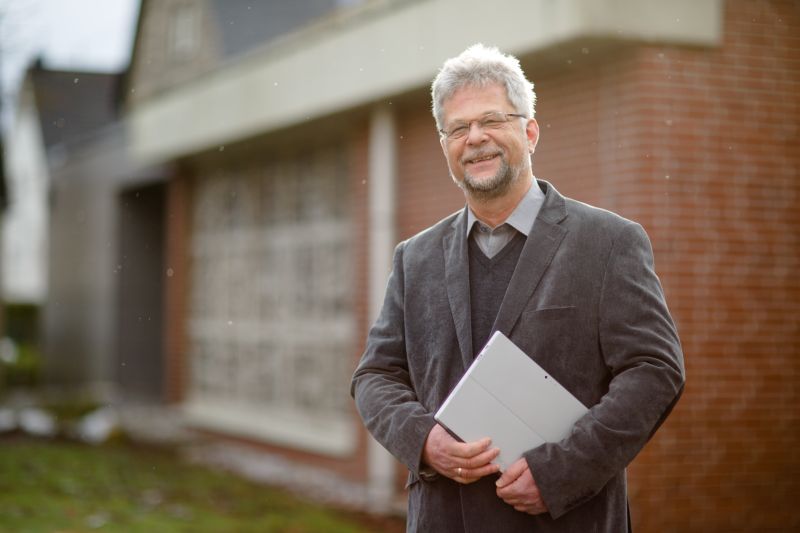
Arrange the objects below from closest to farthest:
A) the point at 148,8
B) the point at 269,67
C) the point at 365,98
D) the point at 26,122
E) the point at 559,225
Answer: the point at 559,225
the point at 365,98
the point at 269,67
the point at 148,8
the point at 26,122

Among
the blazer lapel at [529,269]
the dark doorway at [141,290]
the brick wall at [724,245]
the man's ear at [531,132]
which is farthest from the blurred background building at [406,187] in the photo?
the blazer lapel at [529,269]

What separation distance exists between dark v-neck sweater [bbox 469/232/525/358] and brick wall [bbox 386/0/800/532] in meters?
3.31

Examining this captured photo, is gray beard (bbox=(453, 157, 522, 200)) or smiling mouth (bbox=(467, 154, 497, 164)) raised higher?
smiling mouth (bbox=(467, 154, 497, 164))

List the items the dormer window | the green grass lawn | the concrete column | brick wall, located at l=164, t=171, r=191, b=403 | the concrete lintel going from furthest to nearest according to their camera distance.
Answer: brick wall, located at l=164, t=171, r=191, b=403
the dormer window
the concrete column
the green grass lawn
the concrete lintel

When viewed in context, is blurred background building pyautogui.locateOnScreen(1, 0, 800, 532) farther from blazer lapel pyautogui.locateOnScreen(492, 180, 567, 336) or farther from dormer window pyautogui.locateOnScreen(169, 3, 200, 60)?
blazer lapel pyautogui.locateOnScreen(492, 180, 567, 336)

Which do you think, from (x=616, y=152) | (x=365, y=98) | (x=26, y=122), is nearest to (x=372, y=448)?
(x=365, y=98)

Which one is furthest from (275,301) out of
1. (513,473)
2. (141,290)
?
(513,473)

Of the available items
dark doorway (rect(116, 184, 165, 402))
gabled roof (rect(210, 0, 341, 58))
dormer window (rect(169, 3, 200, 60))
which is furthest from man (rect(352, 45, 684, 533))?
dark doorway (rect(116, 184, 165, 402))

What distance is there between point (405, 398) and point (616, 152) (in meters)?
3.63

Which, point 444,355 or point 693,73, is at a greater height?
point 693,73

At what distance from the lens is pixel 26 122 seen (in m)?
33.7

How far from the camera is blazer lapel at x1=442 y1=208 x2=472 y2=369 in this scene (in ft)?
8.33

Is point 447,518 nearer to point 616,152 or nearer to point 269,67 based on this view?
point 616,152

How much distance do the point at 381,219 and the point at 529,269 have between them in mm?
5685
